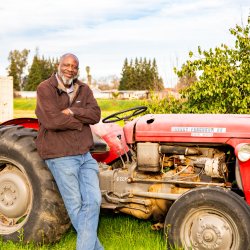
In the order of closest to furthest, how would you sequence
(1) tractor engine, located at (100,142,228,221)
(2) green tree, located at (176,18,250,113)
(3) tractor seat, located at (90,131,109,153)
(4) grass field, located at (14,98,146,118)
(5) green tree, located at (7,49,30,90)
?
(1) tractor engine, located at (100,142,228,221)
(3) tractor seat, located at (90,131,109,153)
(2) green tree, located at (176,18,250,113)
(4) grass field, located at (14,98,146,118)
(5) green tree, located at (7,49,30,90)

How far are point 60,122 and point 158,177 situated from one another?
3.86ft

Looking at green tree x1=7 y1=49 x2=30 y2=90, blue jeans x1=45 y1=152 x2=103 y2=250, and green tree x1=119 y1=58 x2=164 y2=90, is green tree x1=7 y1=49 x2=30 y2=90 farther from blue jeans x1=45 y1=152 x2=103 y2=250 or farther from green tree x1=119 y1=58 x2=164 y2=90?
blue jeans x1=45 y1=152 x2=103 y2=250

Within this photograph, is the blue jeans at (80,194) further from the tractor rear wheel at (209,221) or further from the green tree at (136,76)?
the green tree at (136,76)

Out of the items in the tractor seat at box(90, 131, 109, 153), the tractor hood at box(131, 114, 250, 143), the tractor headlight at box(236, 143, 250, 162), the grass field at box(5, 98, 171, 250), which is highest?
the tractor hood at box(131, 114, 250, 143)

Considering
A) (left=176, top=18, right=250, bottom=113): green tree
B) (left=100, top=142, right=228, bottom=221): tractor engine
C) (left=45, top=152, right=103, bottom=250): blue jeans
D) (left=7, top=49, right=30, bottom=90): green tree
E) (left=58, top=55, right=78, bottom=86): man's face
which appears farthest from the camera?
(left=7, top=49, right=30, bottom=90): green tree

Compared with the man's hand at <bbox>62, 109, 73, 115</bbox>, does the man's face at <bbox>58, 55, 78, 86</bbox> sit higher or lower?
higher

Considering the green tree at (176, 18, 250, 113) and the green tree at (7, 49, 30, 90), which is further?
the green tree at (7, 49, 30, 90)

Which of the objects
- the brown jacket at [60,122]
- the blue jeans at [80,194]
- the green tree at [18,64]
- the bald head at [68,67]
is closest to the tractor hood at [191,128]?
the brown jacket at [60,122]

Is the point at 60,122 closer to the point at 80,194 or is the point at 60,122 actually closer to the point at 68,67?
the point at 68,67

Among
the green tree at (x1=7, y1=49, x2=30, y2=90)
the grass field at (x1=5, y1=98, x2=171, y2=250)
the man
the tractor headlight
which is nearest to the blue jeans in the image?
the man

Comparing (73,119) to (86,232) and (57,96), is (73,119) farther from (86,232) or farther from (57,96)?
(86,232)

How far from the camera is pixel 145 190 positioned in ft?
15.5

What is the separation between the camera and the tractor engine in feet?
14.9

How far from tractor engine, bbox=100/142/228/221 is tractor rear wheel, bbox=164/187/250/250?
0.97 ft
